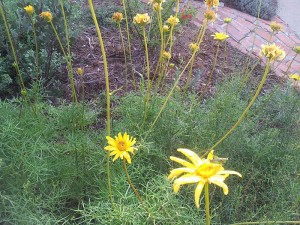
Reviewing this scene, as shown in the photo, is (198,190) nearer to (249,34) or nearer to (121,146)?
(121,146)

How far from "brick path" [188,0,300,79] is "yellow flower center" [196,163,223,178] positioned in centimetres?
295

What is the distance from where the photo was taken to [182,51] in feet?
11.7

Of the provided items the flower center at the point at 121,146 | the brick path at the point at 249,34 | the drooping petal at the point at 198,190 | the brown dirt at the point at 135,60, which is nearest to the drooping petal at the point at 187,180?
the drooping petal at the point at 198,190

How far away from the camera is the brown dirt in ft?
10.3

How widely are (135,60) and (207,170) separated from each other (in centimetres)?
246

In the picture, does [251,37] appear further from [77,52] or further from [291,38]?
[77,52]

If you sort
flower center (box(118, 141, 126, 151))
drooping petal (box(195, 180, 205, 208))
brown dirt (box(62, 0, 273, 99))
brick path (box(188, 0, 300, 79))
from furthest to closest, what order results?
brick path (box(188, 0, 300, 79)) → brown dirt (box(62, 0, 273, 99)) → flower center (box(118, 141, 126, 151)) → drooping petal (box(195, 180, 205, 208))

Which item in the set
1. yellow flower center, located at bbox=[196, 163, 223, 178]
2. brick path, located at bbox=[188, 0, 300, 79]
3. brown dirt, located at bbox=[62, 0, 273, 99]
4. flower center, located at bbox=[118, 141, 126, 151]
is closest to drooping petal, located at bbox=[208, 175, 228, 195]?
yellow flower center, located at bbox=[196, 163, 223, 178]

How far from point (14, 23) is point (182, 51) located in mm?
1349

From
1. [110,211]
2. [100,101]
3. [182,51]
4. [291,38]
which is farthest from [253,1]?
[110,211]

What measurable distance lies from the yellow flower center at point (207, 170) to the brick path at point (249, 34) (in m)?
2.95

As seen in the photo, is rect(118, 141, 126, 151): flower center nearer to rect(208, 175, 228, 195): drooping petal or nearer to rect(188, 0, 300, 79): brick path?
rect(208, 175, 228, 195): drooping petal

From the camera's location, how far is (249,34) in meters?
4.38

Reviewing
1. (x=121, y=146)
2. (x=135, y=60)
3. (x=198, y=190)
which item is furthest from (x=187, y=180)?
(x=135, y=60)
